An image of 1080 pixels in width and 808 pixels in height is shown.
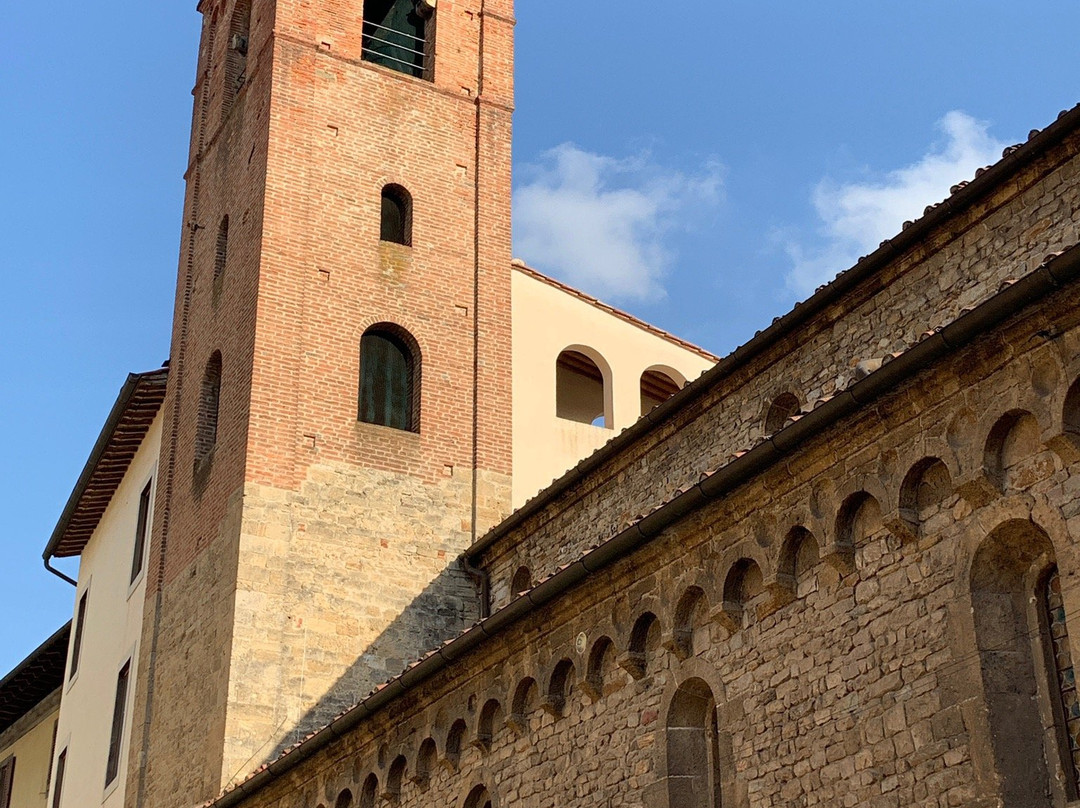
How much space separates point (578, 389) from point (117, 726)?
738cm

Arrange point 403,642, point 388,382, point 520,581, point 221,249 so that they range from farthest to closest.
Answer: point 221,249 → point 388,382 → point 403,642 → point 520,581

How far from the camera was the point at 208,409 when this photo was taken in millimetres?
19656

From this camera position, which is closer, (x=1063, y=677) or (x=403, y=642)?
(x=1063, y=677)

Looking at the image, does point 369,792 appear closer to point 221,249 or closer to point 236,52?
point 221,249

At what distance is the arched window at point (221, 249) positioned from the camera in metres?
20.4

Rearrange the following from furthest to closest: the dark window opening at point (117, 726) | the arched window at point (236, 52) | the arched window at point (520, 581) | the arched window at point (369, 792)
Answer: the arched window at point (236, 52)
the dark window opening at point (117, 726)
the arched window at point (520, 581)
the arched window at point (369, 792)

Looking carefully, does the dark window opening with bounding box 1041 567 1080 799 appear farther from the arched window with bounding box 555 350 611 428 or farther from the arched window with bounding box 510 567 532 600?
the arched window with bounding box 555 350 611 428

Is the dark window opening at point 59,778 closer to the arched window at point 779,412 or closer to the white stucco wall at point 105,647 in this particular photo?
the white stucco wall at point 105,647

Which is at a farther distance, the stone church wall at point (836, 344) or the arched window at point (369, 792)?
the arched window at point (369, 792)

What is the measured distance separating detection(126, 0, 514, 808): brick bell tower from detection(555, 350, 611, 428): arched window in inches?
58.5

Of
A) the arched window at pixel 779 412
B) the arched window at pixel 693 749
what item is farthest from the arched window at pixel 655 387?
the arched window at pixel 693 749

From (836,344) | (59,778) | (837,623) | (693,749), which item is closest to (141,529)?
(59,778)

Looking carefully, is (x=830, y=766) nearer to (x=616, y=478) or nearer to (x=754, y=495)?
(x=754, y=495)

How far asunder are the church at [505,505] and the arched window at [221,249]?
0.07 metres
